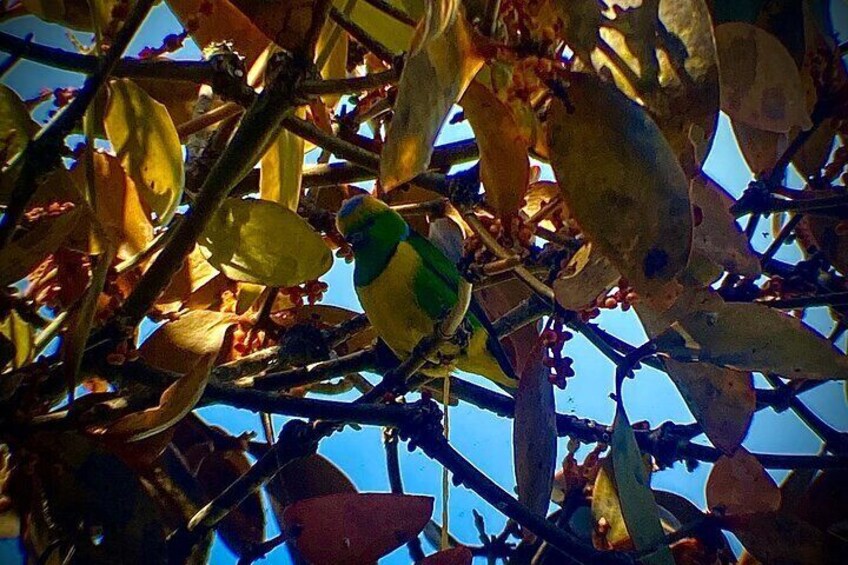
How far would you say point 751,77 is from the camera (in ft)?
1.97

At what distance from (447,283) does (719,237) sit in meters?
0.55

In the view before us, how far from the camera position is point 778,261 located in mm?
1039

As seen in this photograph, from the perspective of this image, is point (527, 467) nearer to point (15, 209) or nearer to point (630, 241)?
point (630, 241)

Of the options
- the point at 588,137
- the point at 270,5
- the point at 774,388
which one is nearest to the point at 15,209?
the point at 270,5

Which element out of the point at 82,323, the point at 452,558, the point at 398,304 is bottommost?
the point at 452,558

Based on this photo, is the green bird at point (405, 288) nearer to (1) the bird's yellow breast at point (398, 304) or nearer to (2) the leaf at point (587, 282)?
(1) the bird's yellow breast at point (398, 304)

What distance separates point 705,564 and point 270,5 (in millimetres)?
684

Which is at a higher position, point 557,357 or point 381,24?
point 381,24

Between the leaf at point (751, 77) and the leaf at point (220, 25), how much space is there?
0.38 m

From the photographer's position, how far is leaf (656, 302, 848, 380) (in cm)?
61

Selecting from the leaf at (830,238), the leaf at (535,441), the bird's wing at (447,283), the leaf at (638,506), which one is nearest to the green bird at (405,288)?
the bird's wing at (447,283)

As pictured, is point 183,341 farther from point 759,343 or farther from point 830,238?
point 830,238

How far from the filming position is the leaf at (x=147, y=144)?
2.28 ft

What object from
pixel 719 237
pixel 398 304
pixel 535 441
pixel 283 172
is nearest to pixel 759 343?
pixel 719 237
